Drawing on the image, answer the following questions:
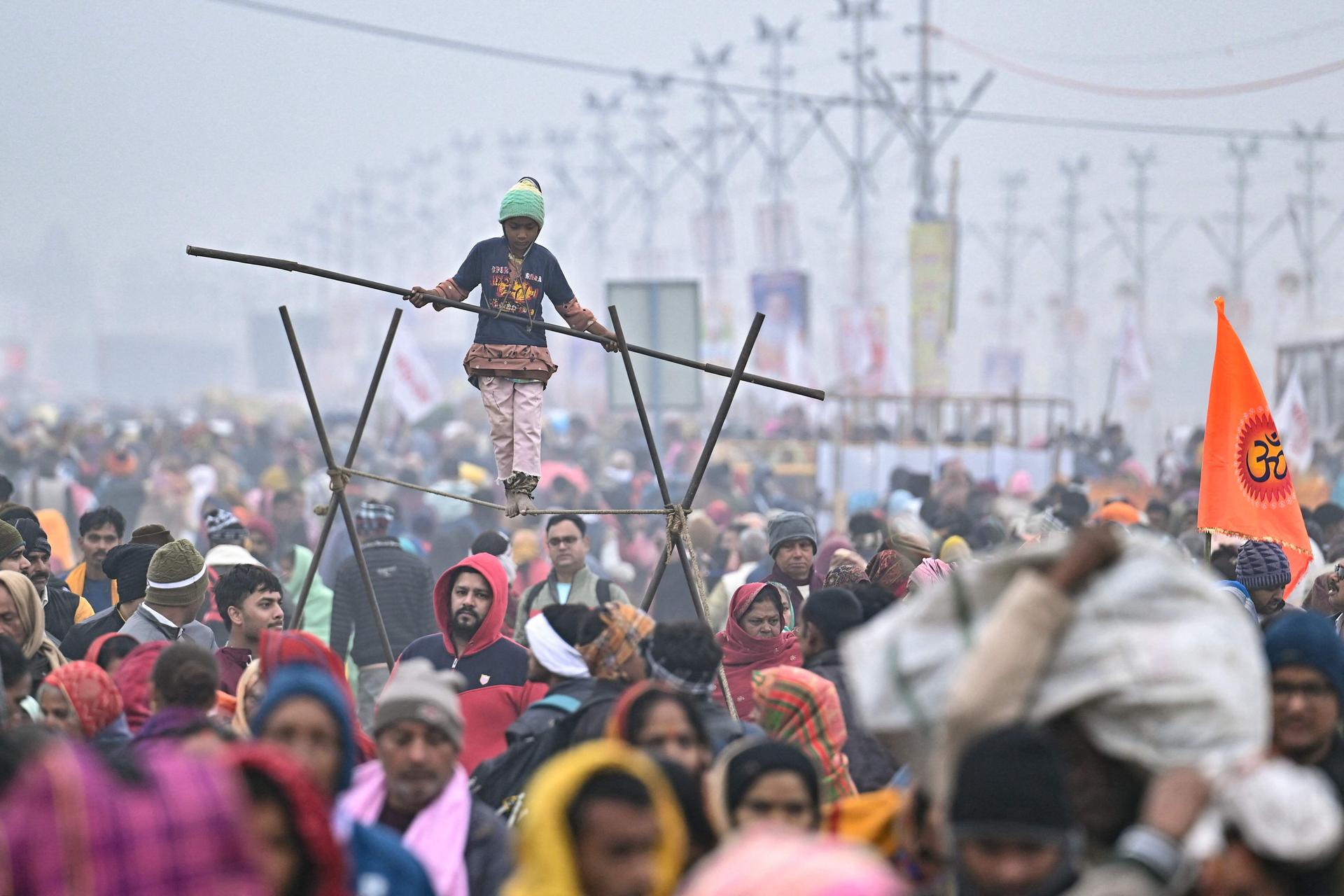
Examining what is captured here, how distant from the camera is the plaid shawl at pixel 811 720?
5.00m

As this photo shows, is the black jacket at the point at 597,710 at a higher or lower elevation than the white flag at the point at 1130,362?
lower

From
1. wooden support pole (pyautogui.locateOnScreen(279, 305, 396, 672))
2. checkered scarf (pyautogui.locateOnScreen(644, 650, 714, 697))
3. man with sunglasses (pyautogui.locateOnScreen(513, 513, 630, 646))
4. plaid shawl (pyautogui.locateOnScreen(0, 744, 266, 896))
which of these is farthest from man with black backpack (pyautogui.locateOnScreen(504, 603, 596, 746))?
man with sunglasses (pyautogui.locateOnScreen(513, 513, 630, 646))

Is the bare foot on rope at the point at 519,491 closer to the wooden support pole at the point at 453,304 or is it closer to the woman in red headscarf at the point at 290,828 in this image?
the wooden support pole at the point at 453,304

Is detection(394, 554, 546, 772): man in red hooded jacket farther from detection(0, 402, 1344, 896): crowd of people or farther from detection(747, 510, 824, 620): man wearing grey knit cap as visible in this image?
detection(747, 510, 824, 620): man wearing grey knit cap

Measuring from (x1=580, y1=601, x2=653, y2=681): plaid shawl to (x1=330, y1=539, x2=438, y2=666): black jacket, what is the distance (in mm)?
3613

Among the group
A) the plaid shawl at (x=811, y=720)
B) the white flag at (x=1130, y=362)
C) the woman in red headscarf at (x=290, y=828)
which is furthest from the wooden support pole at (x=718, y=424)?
the white flag at (x=1130, y=362)

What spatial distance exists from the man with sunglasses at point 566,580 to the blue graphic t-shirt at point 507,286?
3.86 feet

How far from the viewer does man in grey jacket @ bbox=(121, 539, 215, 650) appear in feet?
23.2

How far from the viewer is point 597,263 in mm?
86562

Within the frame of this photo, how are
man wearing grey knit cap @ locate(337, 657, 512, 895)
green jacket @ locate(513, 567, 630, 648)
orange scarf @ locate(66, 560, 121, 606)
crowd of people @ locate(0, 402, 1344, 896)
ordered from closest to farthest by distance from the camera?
crowd of people @ locate(0, 402, 1344, 896)
man wearing grey knit cap @ locate(337, 657, 512, 895)
green jacket @ locate(513, 567, 630, 648)
orange scarf @ locate(66, 560, 121, 606)

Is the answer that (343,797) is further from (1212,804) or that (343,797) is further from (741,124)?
(741,124)

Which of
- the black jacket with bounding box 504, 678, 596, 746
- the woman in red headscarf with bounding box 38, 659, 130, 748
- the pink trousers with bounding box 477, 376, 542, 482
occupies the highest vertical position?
the pink trousers with bounding box 477, 376, 542, 482

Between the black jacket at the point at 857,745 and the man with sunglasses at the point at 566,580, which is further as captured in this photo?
the man with sunglasses at the point at 566,580

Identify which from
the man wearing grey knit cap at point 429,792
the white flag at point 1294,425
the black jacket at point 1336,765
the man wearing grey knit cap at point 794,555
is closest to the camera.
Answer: the black jacket at point 1336,765
